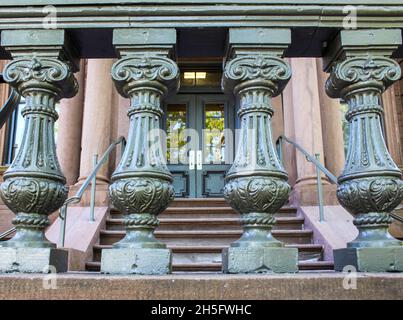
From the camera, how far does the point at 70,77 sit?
2.13 m

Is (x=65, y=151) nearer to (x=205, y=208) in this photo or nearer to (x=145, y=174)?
(x=205, y=208)

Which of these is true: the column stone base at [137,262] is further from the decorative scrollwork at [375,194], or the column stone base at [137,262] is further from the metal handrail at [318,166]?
the metal handrail at [318,166]

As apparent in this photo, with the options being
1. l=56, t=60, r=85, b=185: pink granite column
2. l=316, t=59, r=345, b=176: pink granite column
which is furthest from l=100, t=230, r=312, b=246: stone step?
l=56, t=60, r=85, b=185: pink granite column

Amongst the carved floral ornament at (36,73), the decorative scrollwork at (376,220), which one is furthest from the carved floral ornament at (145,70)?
the decorative scrollwork at (376,220)

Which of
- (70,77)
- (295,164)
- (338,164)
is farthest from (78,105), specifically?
(70,77)

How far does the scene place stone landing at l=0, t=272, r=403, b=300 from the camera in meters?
1.63

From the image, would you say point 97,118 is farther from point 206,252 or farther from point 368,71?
point 368,71

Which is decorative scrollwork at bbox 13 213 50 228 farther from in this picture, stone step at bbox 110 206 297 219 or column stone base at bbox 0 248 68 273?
stone step at bbox 110 206 297 219

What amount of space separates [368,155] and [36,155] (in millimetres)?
1452

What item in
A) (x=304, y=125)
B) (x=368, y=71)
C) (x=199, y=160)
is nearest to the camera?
(x=368, y=71)

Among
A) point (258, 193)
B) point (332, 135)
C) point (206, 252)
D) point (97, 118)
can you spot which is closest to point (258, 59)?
point (258, 193)

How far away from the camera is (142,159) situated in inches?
77.9

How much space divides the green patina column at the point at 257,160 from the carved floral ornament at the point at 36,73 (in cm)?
75
